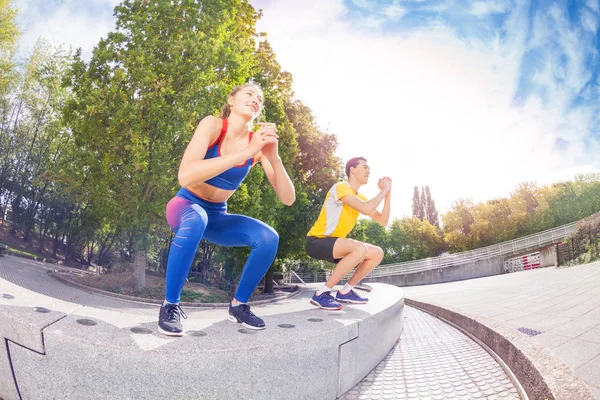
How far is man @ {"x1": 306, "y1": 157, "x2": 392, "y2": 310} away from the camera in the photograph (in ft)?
11.0

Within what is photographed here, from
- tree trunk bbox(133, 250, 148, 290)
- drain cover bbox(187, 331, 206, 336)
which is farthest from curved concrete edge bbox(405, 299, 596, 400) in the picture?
tree trunk bbox(133, 250, 148, 290)

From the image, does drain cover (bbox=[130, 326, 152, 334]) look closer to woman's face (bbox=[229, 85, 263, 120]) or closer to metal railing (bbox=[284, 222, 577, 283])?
woman's face (bbox=[229, 85, 263, 120])

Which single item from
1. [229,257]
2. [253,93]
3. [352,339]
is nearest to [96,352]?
[352,339]

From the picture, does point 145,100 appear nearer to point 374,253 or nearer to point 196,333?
point 374,253

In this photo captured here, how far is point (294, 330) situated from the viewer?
6.66 ft

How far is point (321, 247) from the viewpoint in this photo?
3553mm

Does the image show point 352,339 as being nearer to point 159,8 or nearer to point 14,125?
point 159,8

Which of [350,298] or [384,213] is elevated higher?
[384,213]

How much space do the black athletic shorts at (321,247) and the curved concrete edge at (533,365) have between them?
5.36 ft

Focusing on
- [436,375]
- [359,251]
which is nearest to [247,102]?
A: [359,251]

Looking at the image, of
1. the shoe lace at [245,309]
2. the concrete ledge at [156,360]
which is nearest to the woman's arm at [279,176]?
the shoe lace at [245,309]

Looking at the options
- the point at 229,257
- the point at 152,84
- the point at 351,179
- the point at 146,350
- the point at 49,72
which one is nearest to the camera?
the point at 146,350

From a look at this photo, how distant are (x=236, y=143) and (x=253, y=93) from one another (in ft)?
1.31

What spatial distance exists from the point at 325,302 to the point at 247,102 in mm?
1835
